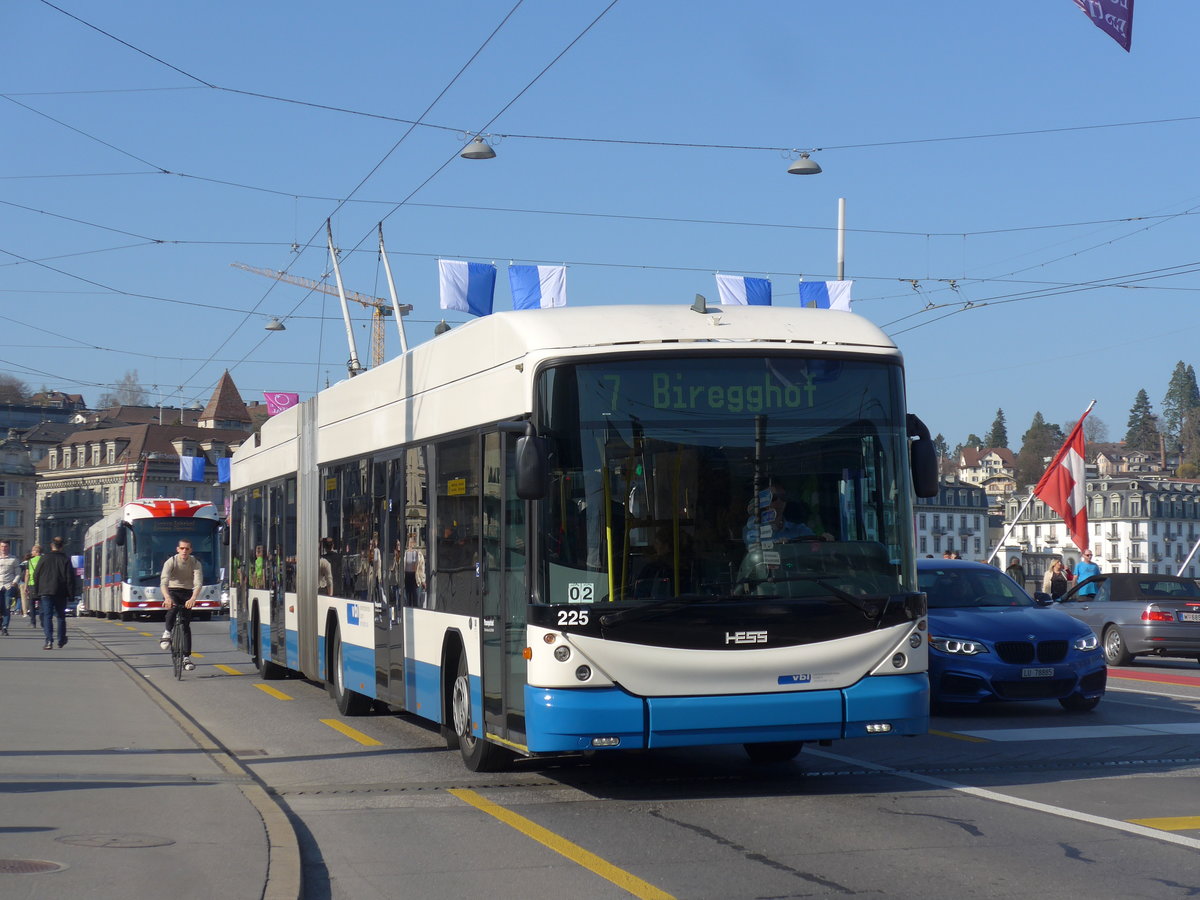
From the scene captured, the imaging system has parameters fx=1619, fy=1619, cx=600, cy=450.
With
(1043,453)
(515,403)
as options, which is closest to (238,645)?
(515,403)

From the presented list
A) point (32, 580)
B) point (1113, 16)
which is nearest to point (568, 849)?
point (1113, 16)

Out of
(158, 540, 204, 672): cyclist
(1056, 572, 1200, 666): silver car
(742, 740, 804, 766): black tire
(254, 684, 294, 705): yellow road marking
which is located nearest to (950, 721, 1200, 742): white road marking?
(742, 740, 804, 766): black tire

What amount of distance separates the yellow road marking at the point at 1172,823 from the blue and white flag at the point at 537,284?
57.6ft

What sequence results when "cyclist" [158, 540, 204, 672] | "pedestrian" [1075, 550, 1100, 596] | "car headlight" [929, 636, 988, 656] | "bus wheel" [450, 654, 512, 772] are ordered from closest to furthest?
"bus wheel" [450, 654, 512, 772]
"car headlight" [929, 636, 988, 656]
"cyclist" [158, 540, 204, 672]
"pedestrian" [1075, 550, 1100, 596]

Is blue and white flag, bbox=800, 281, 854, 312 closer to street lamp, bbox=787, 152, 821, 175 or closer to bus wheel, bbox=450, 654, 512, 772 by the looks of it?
street lamp, bbox=787, 152, 821, 175

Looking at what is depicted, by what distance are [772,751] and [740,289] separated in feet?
54.0

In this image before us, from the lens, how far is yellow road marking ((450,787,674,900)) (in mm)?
7422

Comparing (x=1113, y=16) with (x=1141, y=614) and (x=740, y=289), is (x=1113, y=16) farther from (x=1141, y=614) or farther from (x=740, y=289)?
(x=740, y=289)

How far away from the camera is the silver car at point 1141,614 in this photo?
23.3 m

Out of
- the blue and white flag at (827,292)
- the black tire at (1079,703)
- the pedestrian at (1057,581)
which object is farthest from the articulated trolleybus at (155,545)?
the black tire at (1079,703)

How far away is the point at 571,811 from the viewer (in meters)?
9.73

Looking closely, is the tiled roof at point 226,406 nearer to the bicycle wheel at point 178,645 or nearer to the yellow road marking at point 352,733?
the bicycle wheel at point 178,645

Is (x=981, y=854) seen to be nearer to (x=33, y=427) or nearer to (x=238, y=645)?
(x=238, y=645)

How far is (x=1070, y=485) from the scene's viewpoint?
3197 centimetres
